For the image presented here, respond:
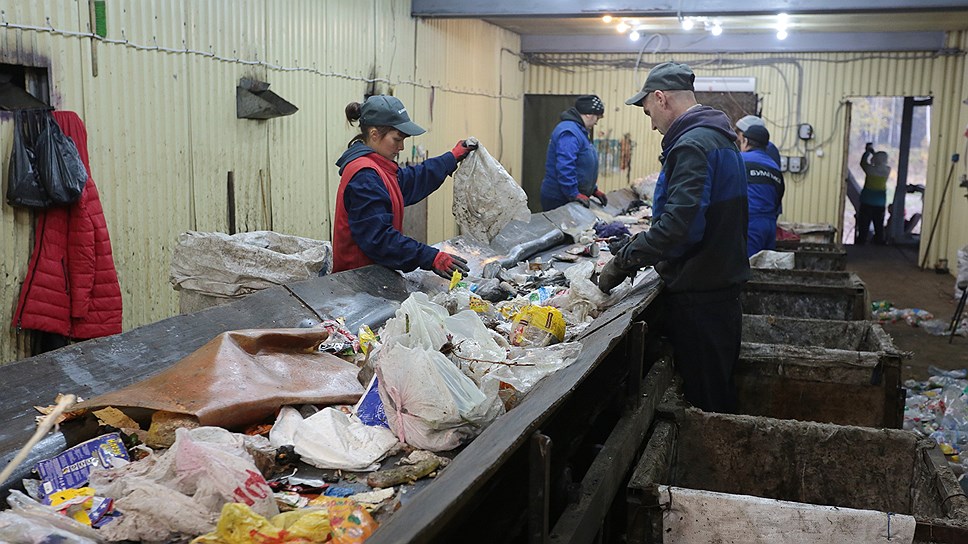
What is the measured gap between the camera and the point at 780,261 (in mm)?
6531

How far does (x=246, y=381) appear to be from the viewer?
7.45 ft

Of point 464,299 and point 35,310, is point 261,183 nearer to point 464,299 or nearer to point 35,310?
point 35,310

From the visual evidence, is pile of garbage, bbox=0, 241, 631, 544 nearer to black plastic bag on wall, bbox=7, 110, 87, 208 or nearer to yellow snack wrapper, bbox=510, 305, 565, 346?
yellow snack wrapper, bbox=510, 305, 565, 346

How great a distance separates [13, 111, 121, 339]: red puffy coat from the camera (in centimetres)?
442

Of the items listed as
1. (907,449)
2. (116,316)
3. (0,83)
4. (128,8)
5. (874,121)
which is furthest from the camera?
(874,121)

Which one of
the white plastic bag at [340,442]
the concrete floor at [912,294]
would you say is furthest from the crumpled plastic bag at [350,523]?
the concrete floor at [912,294]

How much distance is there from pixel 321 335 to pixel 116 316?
2.55 meters

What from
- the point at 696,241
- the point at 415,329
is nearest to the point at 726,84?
the point at 696,241

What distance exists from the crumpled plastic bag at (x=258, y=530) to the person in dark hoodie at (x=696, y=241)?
226 cm

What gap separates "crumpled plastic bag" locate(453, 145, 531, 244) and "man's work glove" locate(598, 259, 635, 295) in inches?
46.8

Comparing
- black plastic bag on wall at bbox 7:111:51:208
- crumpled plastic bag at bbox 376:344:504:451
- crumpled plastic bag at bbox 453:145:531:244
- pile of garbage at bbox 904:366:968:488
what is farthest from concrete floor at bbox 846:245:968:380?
black plastic bag on wall at bbox 7:111:51:208

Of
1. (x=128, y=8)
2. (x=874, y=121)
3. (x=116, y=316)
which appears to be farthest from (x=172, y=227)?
(x=874, y=121)

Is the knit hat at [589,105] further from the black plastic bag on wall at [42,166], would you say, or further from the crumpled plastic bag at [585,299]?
the black plastic bag on wall at [42,166]

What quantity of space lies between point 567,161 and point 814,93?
6.23 meters
